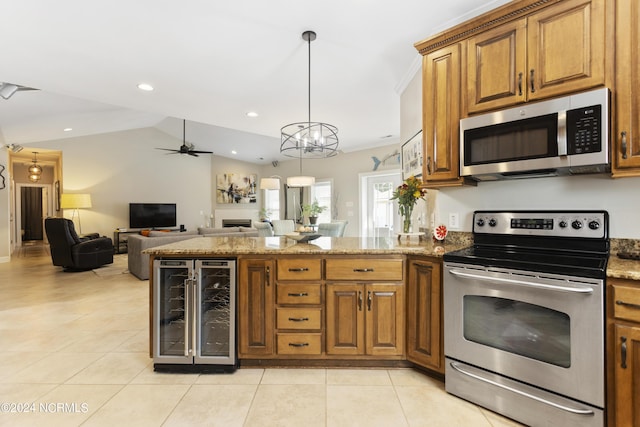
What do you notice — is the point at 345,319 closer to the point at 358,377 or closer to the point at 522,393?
the point at 358,377

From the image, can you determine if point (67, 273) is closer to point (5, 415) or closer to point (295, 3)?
point (5, 415)

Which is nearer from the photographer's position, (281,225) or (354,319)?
(354,319)

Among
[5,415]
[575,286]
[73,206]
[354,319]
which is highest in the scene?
[73,206]

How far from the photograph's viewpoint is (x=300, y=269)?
Result: 221cm

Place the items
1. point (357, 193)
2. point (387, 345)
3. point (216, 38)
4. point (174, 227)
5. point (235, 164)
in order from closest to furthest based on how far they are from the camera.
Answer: point (387, 345) < point (216, 38) < point (357, 193) < point (174, 227) < point (235, 164)

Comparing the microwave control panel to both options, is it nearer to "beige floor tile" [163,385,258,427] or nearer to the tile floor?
the tile floor

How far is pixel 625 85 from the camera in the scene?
5.36 feet

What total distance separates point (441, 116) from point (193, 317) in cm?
226

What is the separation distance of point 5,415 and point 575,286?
121 inches

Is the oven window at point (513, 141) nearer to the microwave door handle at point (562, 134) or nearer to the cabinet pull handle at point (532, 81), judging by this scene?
the microwave door handle at point (562, 134)

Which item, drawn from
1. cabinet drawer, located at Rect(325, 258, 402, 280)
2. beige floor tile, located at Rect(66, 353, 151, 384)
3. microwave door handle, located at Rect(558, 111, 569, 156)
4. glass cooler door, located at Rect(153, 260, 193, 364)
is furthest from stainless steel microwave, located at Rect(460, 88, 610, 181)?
beige floor tile, located at Rect(66, 353, 151, 384)

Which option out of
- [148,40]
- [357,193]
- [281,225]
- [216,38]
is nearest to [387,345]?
[216,38]

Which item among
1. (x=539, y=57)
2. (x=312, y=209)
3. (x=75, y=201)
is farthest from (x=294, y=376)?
(x=75, y=201)

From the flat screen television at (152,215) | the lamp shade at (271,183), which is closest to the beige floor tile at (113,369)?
the lamp shade at (271,183)
